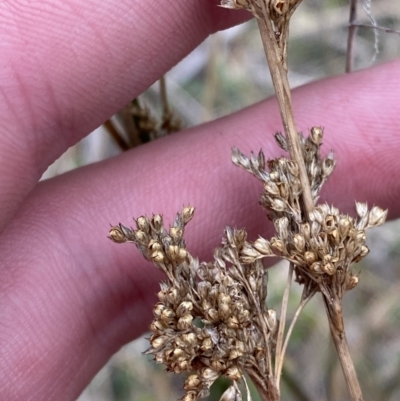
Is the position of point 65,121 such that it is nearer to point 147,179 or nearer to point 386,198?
point 147,179

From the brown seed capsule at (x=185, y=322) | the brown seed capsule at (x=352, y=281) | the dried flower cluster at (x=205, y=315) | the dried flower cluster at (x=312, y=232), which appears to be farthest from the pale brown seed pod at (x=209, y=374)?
the brown seed capsule at (x=352, y=281)

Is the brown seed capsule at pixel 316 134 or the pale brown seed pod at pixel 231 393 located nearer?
the pale brown seed pod at pixel 231 393

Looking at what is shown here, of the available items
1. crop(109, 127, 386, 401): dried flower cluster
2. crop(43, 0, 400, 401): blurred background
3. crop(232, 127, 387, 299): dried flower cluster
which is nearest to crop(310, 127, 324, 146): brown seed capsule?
crop(232, 127, 387, 299): dried flower cluster

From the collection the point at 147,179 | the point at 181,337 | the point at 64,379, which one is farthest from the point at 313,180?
the point at 64,379

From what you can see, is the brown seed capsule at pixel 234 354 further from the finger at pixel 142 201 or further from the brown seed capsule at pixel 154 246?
the finger at pixel 142 201

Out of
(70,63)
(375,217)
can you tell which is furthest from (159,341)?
(70,63)

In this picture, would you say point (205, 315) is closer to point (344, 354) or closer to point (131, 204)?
point (344, 354)

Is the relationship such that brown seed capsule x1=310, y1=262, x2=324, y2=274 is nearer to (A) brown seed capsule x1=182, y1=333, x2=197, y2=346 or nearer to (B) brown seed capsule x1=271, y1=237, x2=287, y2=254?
(B) brown seed capsule x1=271, y1=237, x2=287, y2=254
